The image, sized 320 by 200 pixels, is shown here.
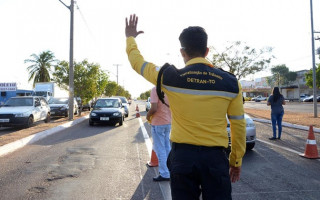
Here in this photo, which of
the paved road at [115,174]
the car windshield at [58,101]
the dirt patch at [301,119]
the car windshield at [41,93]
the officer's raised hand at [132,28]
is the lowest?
the paved road at [115,174]

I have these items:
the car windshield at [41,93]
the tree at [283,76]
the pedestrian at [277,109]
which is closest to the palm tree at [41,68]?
the car windshield at [41,93]

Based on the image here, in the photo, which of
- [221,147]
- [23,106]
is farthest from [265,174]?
[23,106]

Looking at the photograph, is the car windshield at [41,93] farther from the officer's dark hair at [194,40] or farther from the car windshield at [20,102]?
the officer's dark hair at [194,40]

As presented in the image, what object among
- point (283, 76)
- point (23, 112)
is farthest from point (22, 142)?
point (283, 76)

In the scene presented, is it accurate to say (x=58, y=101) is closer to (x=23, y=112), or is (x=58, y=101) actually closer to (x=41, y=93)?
(x=41, y=93)

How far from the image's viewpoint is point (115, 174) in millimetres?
5125

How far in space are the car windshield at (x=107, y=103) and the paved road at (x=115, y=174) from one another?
24.1 feet

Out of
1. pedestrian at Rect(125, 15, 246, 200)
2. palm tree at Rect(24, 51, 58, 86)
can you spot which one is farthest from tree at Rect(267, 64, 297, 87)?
pedestrian at Rect(125, 15, 246, 200)

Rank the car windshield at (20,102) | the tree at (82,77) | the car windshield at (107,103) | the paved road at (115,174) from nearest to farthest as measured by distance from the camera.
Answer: the paved road at (115,174)
the car windshield at (20,102)
the car windshield at (107,103)
the tree at (82,77)

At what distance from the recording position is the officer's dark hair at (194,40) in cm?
198

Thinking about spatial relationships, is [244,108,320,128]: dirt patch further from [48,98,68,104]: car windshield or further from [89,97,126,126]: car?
[48,98,68,104]: car windshield

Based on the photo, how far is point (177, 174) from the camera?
5.96 feet

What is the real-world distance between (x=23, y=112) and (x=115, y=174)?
30.9 ft

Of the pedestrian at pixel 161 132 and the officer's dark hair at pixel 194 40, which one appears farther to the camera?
the pedestrian at pixel 161 132
